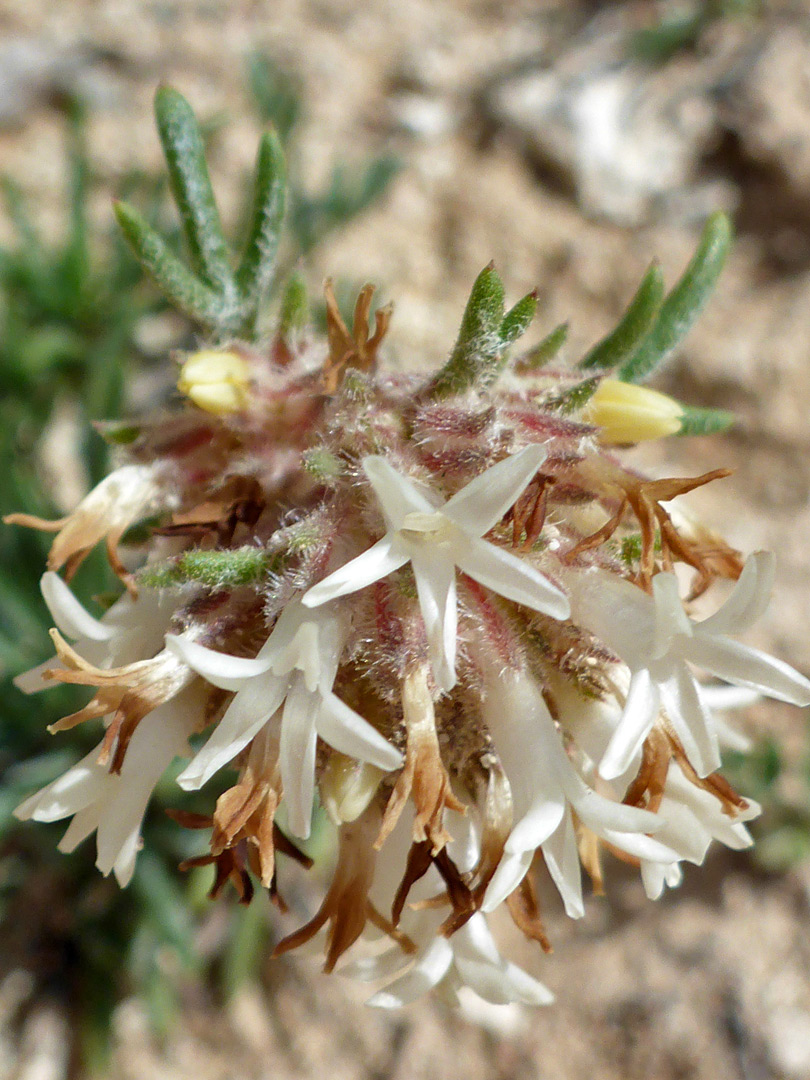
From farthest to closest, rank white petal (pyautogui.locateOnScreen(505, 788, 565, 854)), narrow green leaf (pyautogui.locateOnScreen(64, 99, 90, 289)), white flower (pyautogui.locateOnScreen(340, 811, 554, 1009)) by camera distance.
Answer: narrow green leaf (pyautogui.locateOnScreen(64, 99, 90, 289)), white flower (pyautogui.locateOnScreen(340, 811, 554, 1009)), white petal (pyautogui.locateOnScreen(505, 788, 565, 854))

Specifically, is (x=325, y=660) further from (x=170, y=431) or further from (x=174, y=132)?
(x=174, y=132)

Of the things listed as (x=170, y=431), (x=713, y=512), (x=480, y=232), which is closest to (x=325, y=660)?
(x=170, y=431)

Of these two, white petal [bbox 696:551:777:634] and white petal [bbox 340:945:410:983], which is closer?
white petal [bbox 696:551:777:634]

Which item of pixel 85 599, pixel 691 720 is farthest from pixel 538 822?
pixel 85 599

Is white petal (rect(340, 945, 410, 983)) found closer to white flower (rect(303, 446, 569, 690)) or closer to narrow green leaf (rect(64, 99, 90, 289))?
white flower (rect(303, 446, 569, 690))

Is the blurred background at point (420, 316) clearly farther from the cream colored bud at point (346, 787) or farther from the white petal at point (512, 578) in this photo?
the white petal at point (512, 578)

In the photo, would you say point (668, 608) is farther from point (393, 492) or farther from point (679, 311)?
point (679, 311)

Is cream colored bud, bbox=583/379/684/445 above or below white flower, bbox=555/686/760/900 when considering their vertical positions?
above

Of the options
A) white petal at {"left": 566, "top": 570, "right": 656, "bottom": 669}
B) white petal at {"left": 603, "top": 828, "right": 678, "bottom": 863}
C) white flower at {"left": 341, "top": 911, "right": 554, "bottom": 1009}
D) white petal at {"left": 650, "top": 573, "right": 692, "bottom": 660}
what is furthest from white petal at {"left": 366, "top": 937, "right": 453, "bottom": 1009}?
white petal at {"left": 650, "top": 573, "right": 692, "bottom": 660}
